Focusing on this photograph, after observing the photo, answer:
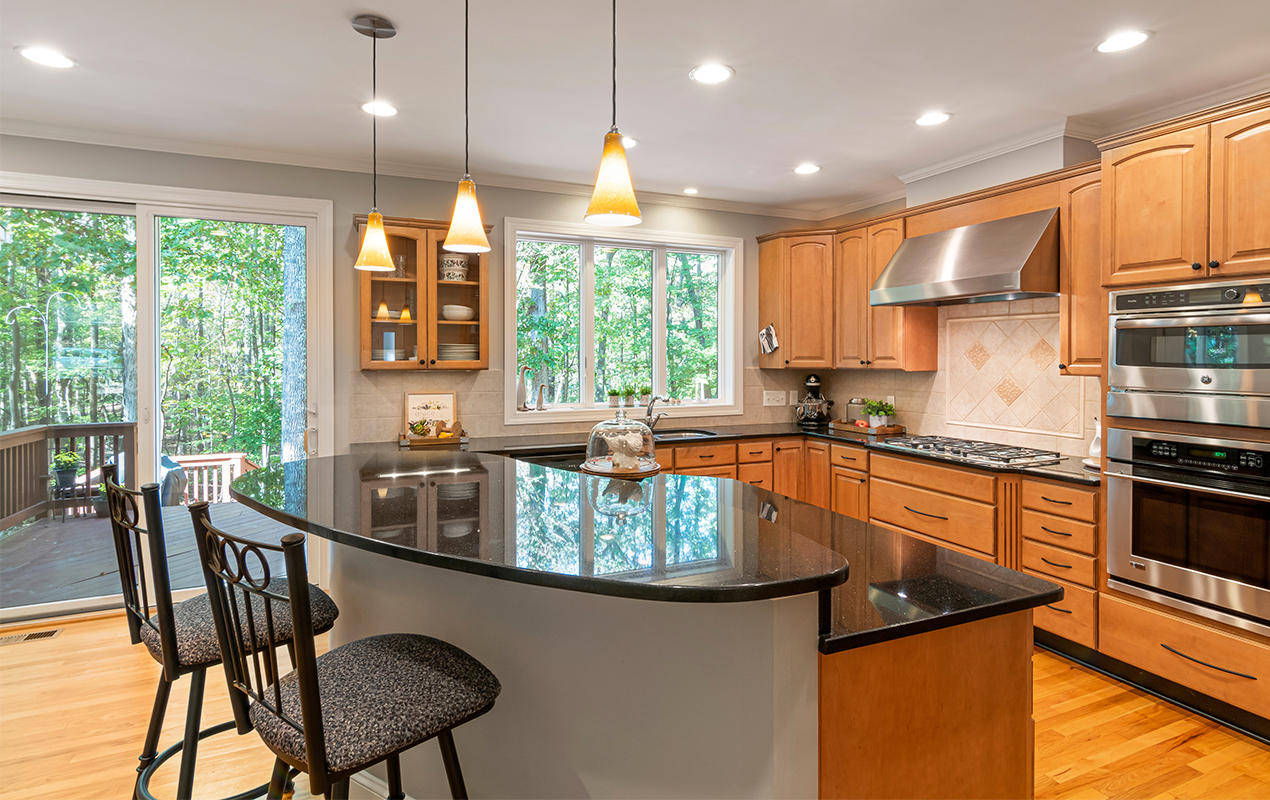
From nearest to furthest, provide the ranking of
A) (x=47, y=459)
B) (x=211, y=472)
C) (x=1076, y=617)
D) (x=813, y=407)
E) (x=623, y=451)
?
(x=623, y=451)
(x=1076, y=617)
(x=47, y=459)
(x=211, y=472)
(x=813, y=407)

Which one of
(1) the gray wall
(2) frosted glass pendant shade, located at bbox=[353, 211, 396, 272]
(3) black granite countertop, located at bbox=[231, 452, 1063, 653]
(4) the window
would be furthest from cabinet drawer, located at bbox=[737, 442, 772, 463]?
(2) frosted glass pendant shade, located at bbox=[353, 211, 396, 272]

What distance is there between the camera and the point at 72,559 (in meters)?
3.81

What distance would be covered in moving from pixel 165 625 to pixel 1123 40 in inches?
144

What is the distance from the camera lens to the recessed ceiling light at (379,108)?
3.22 m

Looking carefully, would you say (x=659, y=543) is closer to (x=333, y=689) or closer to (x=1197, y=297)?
(x=333, y=689)

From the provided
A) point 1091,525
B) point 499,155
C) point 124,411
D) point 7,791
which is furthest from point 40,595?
point 1091,525

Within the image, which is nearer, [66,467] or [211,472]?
[66,467]

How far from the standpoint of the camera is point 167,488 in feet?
12.8

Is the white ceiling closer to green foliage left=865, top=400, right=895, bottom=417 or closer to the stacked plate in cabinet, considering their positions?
the stacked plate in cabinet

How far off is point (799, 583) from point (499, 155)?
138 inches

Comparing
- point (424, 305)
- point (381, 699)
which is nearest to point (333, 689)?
point (381, 699)

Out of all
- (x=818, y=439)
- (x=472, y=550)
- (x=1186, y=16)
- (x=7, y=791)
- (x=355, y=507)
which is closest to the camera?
(x=472, y=550)

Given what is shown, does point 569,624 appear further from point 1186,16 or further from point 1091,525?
point 1186,16

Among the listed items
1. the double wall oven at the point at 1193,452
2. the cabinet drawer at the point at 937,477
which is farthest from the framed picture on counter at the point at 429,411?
the double wall oven at the point at 1193,452
